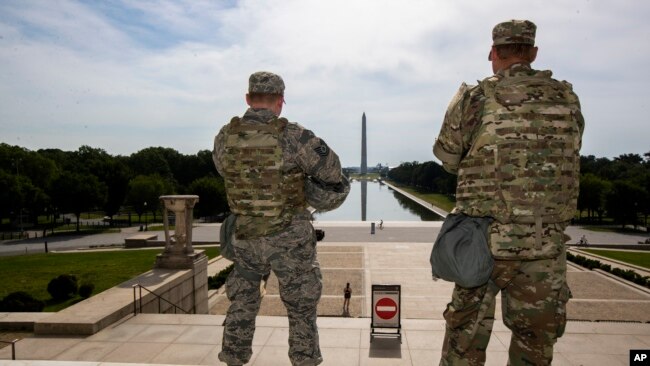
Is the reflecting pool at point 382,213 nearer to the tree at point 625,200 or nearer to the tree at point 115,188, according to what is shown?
the tree at point 625,200

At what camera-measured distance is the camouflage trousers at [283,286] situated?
408 centimetres

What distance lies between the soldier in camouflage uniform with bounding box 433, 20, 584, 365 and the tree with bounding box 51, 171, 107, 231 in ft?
194

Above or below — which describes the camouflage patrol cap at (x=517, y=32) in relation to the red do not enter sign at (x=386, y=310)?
above

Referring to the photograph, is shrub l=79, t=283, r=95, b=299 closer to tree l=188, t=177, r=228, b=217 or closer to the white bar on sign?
the white bar on sign

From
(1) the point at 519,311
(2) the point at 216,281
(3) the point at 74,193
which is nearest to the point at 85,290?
(2) the point at 216,281

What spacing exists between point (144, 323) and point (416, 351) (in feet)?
17.2

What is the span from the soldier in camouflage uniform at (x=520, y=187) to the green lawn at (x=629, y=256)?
30225mm

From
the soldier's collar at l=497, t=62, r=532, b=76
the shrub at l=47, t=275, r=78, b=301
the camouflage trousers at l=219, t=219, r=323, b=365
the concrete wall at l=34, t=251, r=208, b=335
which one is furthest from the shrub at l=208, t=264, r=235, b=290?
the soldier's collar at l=497, t=62, r=532, b=76

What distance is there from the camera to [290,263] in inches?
161

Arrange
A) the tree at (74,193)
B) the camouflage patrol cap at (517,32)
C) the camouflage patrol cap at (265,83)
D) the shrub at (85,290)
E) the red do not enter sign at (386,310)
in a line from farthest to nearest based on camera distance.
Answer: the tree at (74,193)
the shrub at (85,290)
the red do not enter sign at (386,310)
the camouflage patrol cap at (265,83)
the camouflage patrol cap at (517,32)

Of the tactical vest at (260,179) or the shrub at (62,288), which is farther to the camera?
the shrub at (62,288)

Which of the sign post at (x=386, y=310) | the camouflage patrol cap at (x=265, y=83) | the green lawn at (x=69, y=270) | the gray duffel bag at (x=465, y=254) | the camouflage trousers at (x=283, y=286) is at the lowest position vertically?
the green lawn at (x=69, y=270)

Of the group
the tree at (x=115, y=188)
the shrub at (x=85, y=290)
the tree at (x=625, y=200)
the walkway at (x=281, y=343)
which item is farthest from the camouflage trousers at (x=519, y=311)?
the tree at (x=115, y=188)

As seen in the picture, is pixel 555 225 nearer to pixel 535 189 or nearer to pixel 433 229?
pixel 535 189
